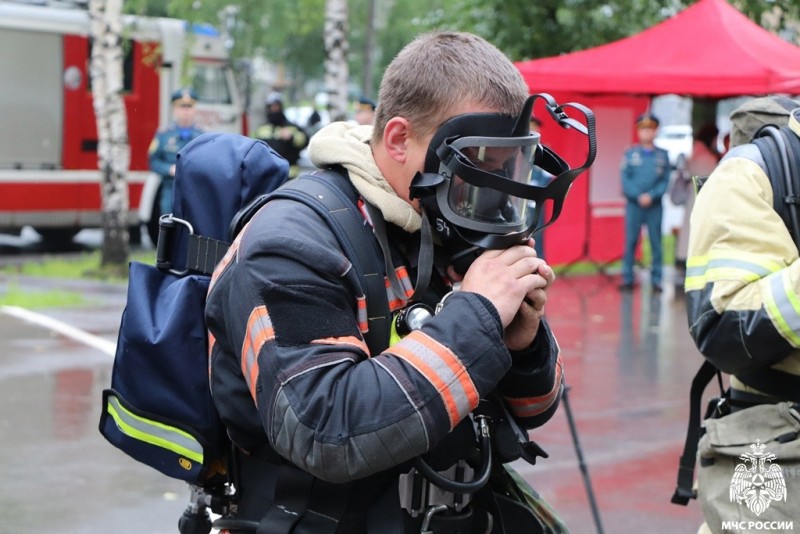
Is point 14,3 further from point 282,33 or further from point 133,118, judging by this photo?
point 282,33

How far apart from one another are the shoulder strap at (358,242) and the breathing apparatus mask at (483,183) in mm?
112

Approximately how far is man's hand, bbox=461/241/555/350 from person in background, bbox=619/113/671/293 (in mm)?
10976

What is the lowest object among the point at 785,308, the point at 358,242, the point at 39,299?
the point at 39,299

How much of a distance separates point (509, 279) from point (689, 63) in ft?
32.5

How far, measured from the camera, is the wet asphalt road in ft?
17.5

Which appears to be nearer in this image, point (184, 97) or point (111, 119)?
point (184, 97)

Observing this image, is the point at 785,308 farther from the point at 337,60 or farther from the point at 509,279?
the point at 337,60

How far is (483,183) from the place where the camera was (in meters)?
1.99

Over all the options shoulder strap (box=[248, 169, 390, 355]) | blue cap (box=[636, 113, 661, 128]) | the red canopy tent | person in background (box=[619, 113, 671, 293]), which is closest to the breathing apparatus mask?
shoulder strap (box=[248, 169, 390, 355])

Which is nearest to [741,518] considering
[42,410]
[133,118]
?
[42,410]

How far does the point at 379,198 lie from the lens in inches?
82.0

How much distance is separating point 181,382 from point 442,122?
75cm

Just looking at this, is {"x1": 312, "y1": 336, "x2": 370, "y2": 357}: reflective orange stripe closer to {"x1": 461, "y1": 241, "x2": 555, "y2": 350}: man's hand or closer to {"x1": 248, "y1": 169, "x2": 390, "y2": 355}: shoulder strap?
{"x1": 248, "y1": 169, "x2": 390, "y2": 355}: shoulder strap

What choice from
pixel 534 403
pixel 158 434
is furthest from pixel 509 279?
pixel 158 434
